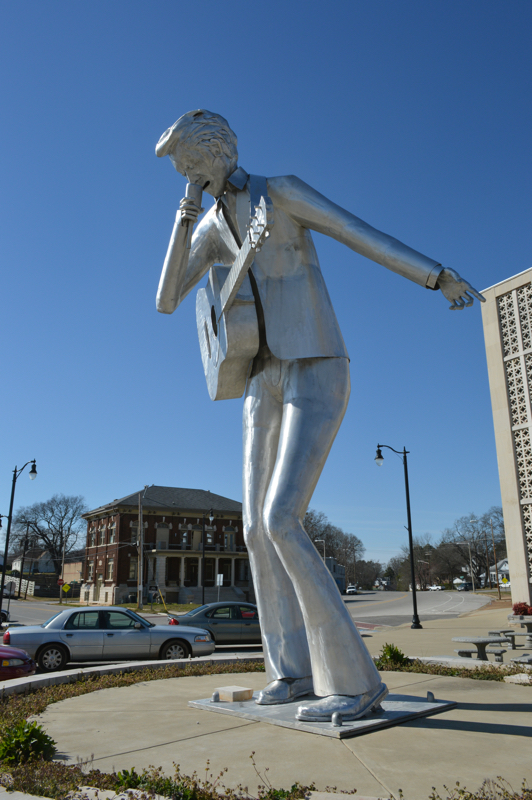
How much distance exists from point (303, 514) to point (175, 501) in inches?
2430

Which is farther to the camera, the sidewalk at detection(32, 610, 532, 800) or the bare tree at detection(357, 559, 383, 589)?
the bare tree at detection(357, 559, 383, 589)

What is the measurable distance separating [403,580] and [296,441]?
122m

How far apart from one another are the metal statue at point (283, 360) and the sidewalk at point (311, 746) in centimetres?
47

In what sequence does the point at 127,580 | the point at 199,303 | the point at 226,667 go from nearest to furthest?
the point at 199,303
the point at 226,667
the point at 127,580

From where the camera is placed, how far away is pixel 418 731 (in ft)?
14.6

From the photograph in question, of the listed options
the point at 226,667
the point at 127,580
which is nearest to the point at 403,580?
the point at 127,580

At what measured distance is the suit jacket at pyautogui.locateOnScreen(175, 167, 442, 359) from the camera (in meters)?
5.36

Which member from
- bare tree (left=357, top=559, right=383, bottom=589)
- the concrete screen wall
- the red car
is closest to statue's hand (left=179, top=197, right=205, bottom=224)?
the red car

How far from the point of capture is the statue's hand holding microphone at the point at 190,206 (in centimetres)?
533

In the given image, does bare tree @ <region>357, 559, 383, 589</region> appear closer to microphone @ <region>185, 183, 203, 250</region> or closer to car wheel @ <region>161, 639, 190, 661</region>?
car wheel @ <region>161, 639, 190, 661</region>

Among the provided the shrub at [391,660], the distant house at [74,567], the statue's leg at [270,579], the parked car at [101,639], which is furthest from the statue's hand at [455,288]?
the distant house at [74,567]

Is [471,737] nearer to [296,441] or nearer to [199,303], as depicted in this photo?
[296,441]

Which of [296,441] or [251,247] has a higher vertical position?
[251,247]

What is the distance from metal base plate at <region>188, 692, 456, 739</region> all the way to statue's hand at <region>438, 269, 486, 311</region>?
10.2 ft
